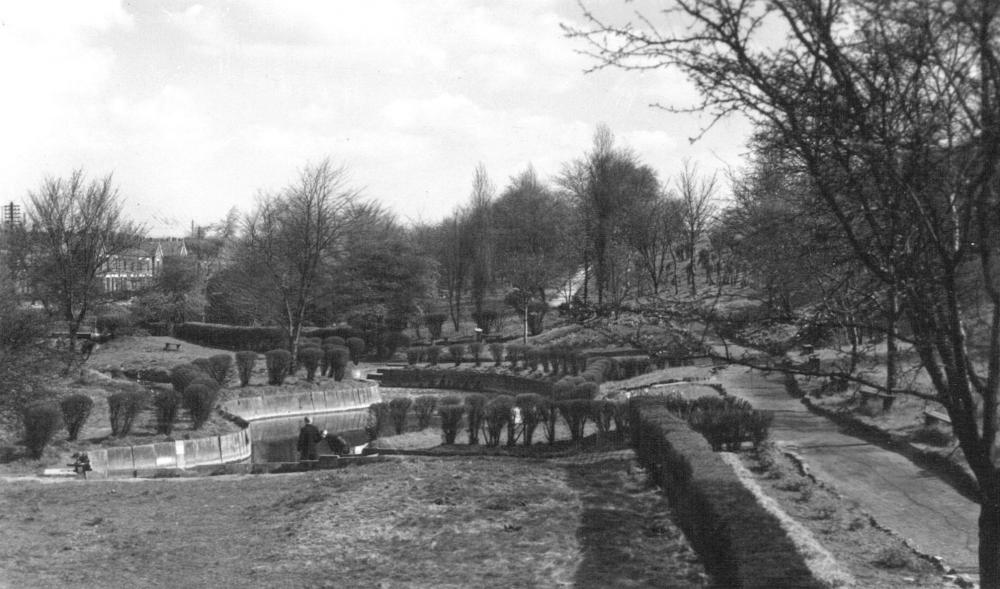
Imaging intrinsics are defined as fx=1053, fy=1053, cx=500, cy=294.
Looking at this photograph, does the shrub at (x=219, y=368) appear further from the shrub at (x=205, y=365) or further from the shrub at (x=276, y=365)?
the shrub at (x=276, y=365)

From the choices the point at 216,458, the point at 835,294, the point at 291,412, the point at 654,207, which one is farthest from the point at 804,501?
the point at 654,207

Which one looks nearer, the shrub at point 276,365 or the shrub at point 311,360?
the shrub at point 276,365

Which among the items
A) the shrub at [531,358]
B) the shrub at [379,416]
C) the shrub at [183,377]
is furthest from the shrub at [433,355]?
the shrub at [379,416]

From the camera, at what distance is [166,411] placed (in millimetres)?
24422

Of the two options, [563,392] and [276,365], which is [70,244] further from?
[563,392]

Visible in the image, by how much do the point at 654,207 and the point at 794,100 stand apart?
164ft

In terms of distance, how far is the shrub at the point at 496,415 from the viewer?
21016mm

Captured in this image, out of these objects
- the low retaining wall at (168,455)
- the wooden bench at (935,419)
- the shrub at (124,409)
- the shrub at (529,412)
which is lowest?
the low retaining wall at (168,455)

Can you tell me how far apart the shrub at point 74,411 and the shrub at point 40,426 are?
1757 millimetres

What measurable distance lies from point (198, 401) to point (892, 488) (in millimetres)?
16942

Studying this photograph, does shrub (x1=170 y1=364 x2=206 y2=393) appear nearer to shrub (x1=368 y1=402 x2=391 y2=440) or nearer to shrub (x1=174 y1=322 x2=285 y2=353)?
Result: shrub (x1=368 y1=402 x2=391 y2=440)

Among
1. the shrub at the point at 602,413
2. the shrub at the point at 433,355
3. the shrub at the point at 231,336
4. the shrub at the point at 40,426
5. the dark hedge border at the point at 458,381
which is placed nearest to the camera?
the shrub at the point at 40,426

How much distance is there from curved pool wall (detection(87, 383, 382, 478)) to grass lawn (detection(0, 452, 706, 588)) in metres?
5.13

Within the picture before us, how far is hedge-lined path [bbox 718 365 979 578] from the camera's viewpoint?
11414 millimetres
